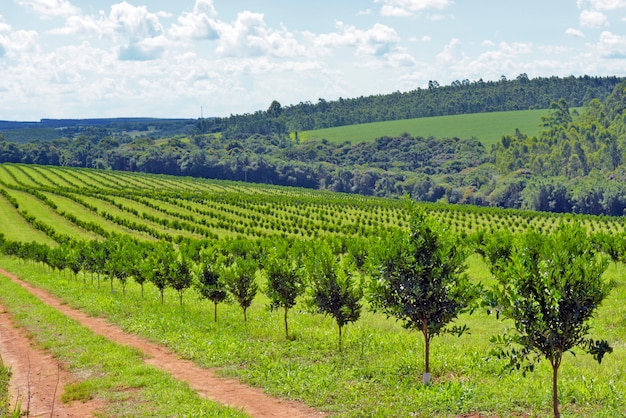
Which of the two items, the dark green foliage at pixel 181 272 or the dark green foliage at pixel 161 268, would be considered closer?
the dark green foliage at pixel 181 272

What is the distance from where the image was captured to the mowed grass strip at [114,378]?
1525 cm

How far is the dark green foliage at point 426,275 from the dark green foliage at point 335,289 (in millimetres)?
3996

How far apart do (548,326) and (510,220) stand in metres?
87.1

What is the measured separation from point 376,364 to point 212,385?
5.35m

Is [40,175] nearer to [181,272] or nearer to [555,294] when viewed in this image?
[181,272]

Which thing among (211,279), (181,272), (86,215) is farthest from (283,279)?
(86,215)

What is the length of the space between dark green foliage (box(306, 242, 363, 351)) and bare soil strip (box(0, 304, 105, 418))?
848 centimetres

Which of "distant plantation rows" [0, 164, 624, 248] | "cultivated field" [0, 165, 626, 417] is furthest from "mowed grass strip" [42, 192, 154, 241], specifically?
"cultivated field" [0, 165, 626, 417]

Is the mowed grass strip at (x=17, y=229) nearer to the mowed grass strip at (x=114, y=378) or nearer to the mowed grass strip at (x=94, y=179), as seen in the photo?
the mowed grass strip at (x=94, y=179)

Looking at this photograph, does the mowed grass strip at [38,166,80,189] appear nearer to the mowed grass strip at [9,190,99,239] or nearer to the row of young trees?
the mowed grass strip at [9,190,99,239]

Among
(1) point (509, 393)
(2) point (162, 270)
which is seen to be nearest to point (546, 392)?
(1) point (509, 393)

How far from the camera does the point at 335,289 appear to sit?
20984 millimetres

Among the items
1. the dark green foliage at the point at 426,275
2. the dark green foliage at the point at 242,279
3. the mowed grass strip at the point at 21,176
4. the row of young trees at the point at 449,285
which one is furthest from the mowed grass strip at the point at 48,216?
the dark green foliage at the point at 426,275

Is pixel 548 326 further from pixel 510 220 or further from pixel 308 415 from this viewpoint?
pixel 510 220
